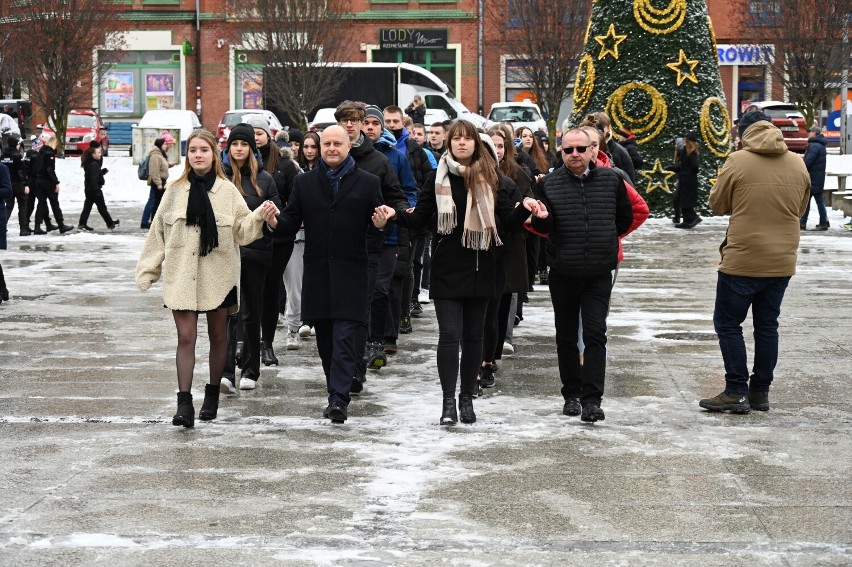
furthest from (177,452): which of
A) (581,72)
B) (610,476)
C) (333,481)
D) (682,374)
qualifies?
(581,72)

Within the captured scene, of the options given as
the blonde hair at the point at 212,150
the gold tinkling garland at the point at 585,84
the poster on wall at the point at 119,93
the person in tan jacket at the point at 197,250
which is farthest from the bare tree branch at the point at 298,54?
the person in tan jacket at the point at 197,250

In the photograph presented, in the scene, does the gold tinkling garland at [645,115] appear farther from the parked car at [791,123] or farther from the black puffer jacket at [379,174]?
the black puffer jacket at [379,174]

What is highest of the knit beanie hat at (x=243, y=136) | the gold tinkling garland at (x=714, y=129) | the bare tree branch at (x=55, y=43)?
the bare tree branch at (x=55, y=43)

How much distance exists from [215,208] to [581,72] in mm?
17467

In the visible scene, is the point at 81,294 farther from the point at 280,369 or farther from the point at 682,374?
the point at 682,374

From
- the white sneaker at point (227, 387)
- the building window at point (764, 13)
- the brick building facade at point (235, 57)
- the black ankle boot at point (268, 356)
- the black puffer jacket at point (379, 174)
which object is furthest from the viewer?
the brick building facade at point (235, 57)

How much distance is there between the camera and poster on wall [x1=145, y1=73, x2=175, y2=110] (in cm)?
5209

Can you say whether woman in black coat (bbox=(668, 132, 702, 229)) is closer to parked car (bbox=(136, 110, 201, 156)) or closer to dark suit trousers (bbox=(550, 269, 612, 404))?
dark suit trousers (bbox=(550, 269, 612, 404))

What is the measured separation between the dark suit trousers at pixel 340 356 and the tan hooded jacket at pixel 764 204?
2385 millimetres

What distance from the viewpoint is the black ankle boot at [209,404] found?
8.49m

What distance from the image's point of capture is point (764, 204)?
863cm

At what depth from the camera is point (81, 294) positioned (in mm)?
15070

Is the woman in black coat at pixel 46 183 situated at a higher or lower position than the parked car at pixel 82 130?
lower

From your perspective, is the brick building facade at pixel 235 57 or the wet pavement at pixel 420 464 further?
the brick building facade at pixel 235 57
